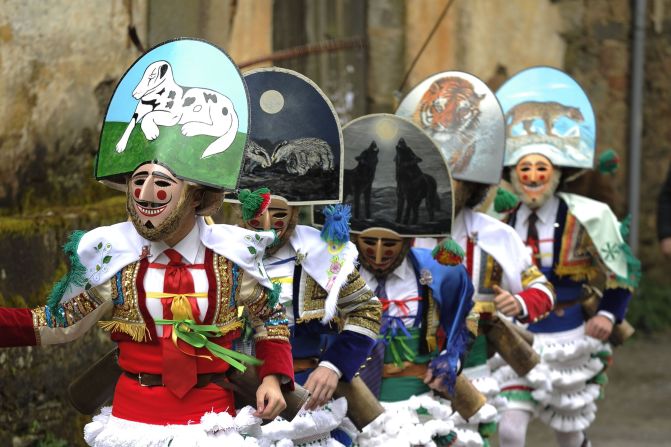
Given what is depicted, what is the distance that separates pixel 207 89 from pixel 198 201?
36 centimetres

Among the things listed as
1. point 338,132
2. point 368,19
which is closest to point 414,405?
point 338,132

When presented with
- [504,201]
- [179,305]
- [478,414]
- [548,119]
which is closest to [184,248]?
[179,305]

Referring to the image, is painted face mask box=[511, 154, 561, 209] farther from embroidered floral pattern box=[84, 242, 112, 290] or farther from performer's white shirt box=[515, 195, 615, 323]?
embroidered floral pattern box=[84, 242, 112, 290]

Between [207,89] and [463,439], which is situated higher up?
[207,89]

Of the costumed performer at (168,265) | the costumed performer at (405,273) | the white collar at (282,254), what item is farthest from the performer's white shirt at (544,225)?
the costumed performer at (168,265)

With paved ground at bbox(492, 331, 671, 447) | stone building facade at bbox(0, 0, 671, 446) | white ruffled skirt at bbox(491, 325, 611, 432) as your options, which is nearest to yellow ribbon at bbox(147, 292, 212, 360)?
stone building facade at bbox(0, 0, 671, 446)

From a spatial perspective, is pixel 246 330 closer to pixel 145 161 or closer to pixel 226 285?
pixel 226 285

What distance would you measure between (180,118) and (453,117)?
2.88 m

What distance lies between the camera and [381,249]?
20.9 ft

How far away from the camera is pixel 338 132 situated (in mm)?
5789

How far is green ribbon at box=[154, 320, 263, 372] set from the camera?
4855 mm

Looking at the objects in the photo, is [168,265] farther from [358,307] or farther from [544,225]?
[544,225]

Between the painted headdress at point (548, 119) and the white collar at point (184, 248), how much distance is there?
3.71 m

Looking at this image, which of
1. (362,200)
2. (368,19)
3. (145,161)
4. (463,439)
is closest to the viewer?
(145,161)
